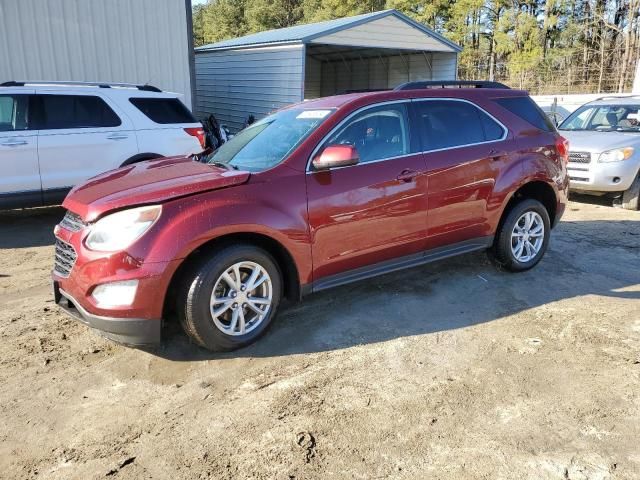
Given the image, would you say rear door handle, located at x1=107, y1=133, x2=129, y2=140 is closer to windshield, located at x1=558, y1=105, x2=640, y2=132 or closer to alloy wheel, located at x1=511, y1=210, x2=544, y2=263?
alloy wheel, located at x1=511, y1=210, x2=544, y2=263

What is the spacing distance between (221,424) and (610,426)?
215 cm

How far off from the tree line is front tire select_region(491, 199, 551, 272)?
892 inches

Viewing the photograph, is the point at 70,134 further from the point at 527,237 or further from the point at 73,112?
the point at 527,237

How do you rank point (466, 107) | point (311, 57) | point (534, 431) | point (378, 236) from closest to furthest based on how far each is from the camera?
point (534, 431), point (378, 236), point (466, 107), point (311, 57)

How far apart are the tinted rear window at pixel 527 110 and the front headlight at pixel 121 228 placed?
3512 mm

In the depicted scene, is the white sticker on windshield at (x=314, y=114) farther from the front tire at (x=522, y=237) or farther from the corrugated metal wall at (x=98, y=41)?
the corrugated metal wall at (x=98, y=41)

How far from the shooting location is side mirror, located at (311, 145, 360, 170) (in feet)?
12.6

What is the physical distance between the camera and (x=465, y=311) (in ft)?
14.8

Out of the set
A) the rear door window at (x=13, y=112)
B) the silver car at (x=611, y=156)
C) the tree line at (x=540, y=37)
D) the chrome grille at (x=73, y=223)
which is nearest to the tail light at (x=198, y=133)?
the rear door window at (x=13, y=112)

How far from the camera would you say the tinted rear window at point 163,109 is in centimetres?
770

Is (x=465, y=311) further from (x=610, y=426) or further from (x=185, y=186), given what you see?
(x=185, y=186)

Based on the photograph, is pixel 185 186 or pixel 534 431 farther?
pixel 185 186

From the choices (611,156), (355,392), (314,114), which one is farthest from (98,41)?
(355,392)

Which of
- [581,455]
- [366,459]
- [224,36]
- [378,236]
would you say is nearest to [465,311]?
[378,236]
